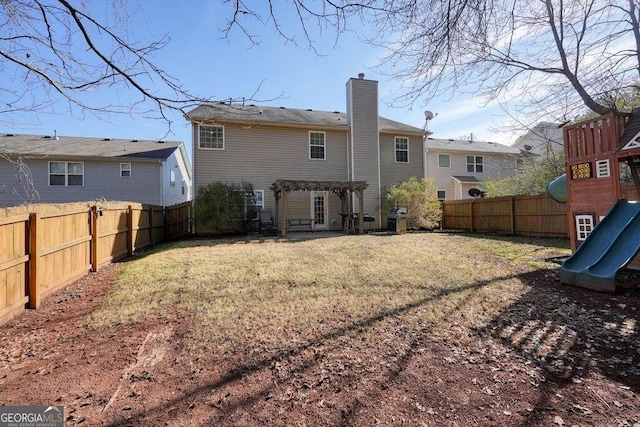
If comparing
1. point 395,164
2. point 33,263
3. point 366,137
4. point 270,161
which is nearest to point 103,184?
point 270,161

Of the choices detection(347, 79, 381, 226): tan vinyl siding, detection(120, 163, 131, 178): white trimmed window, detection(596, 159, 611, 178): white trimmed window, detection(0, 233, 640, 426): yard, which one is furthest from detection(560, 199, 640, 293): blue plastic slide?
detection(120, 163, 131, 178): white trimmed window

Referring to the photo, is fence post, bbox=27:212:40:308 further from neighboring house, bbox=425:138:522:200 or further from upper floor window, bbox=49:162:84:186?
neighboring house, bbox=425:138:522:200

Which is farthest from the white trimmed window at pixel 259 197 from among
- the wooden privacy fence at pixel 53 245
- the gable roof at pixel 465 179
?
the gable roof at pixel 465 179

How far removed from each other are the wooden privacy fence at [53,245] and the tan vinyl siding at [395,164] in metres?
12.3

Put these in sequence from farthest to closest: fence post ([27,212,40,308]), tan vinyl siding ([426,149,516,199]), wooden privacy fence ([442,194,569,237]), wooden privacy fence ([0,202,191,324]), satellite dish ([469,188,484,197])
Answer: tan vinyl siding ([426,149,516,199]) < satellite dish ([469,188,484,197]) < wooden privacy fence ([442,194,569,237]) < fence post ([27,212,40,308]) < wooden privacy fence ([0,202,191,324])

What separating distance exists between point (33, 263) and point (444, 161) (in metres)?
23.1

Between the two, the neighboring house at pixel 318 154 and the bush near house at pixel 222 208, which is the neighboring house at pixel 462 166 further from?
the bush near house at pixel 222 208

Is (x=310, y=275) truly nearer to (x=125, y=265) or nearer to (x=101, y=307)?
(x=101, y=307)

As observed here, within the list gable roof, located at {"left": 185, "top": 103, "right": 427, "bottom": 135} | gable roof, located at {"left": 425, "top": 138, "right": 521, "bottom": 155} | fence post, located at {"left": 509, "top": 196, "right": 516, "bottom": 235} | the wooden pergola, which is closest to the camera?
fence post, located at {"left": 509, "top": 196, "right": 516, "bottom": 235}

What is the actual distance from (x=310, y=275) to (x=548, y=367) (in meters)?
3.98

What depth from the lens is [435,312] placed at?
13.8 feet

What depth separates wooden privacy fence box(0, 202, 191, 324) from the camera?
3.93 metres

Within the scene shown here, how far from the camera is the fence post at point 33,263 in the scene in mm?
4301

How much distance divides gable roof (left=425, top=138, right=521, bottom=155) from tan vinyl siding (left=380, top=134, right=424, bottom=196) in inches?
205
